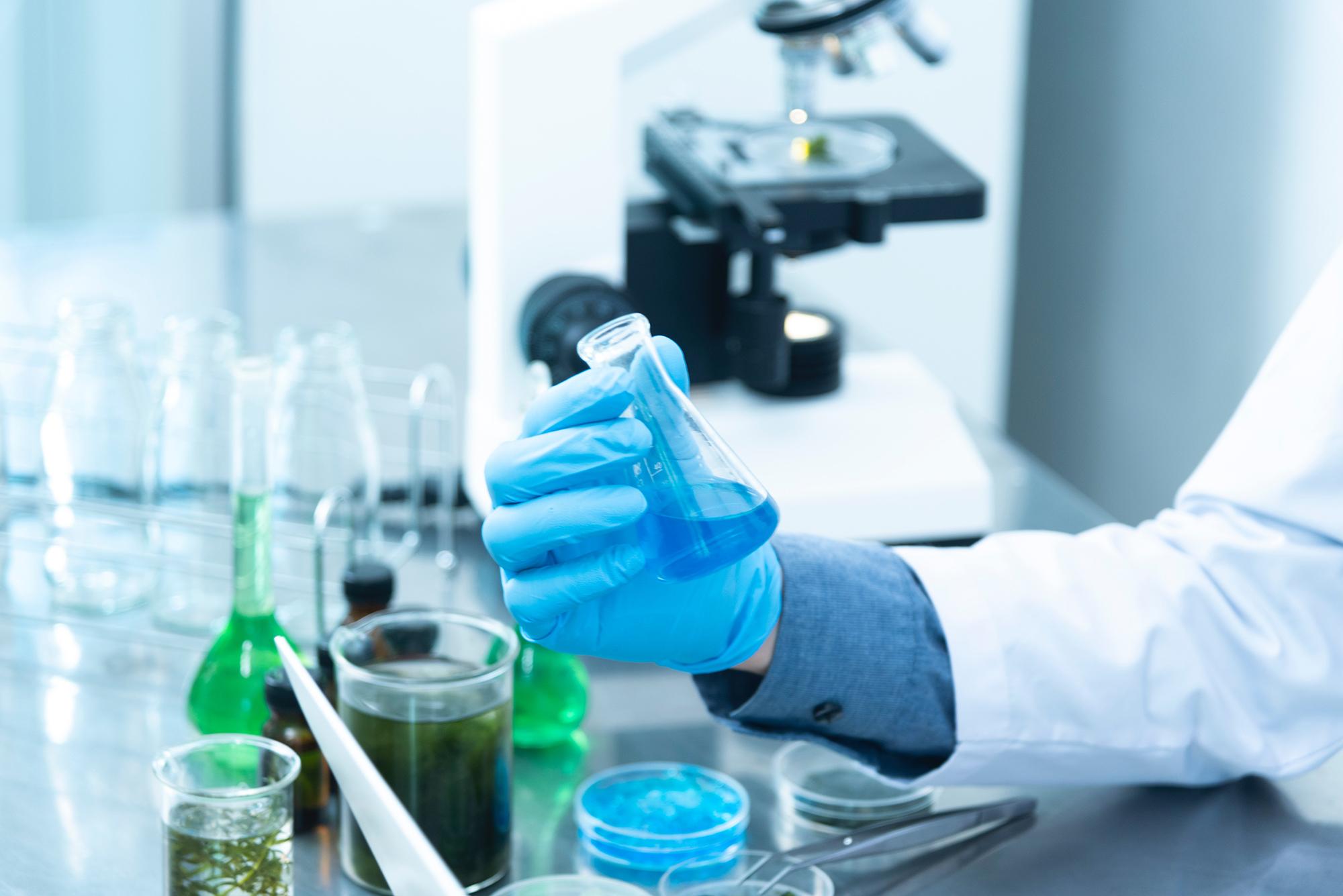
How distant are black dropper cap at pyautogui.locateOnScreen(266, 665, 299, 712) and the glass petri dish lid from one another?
360 mm

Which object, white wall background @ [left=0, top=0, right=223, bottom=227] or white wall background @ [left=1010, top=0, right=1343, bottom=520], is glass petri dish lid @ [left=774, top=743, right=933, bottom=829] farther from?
white wall background @ [left=0, top=0, right=223, bottom=227]

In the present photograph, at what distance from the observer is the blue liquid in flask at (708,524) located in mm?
884

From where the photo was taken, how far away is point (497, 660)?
3.40 ft

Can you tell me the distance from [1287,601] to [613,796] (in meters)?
0.51

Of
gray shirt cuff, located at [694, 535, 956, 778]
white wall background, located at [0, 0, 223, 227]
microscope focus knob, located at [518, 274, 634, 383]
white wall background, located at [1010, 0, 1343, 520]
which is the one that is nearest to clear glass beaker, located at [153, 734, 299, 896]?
gray shirt cuff, located at [694, 535, 956, 778]

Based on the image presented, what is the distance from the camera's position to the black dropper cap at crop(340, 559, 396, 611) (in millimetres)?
1148

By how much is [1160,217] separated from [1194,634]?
1844mm

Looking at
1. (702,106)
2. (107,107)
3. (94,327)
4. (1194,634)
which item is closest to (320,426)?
(94,327)

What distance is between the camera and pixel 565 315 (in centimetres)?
142

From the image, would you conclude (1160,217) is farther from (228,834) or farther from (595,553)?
(228,834)

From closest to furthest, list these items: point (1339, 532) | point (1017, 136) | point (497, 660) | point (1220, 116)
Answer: point (497, 660) → point (1339, 532) → point (1220, 116) → point (1017, 136)

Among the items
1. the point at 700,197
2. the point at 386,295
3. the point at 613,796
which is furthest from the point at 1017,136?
the point at 613,796

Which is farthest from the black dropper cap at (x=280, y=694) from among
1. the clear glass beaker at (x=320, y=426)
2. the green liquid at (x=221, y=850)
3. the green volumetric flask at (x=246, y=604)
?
the clear glass beaker at (x=320, y=426)

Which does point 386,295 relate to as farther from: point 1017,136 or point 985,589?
point 1017,136
